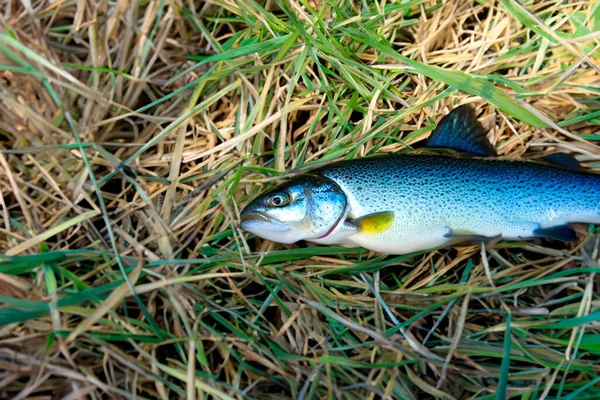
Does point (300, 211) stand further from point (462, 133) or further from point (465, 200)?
point (462, 133)

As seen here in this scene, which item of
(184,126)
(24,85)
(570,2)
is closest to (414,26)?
(570,2)

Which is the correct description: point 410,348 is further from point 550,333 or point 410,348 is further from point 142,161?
point 142,161

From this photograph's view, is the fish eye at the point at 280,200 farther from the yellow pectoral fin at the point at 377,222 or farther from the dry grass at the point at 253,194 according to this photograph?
the yellow pectoral fin at the point at 377,222

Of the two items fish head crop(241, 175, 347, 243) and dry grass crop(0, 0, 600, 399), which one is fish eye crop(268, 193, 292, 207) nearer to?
fish head crop(241, 175, 347, 243)

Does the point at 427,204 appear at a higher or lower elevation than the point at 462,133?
lower

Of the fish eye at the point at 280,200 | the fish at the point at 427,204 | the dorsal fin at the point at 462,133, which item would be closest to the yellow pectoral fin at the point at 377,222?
the fish at the point at 427,204

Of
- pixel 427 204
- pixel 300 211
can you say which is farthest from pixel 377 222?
pixel 300 211
